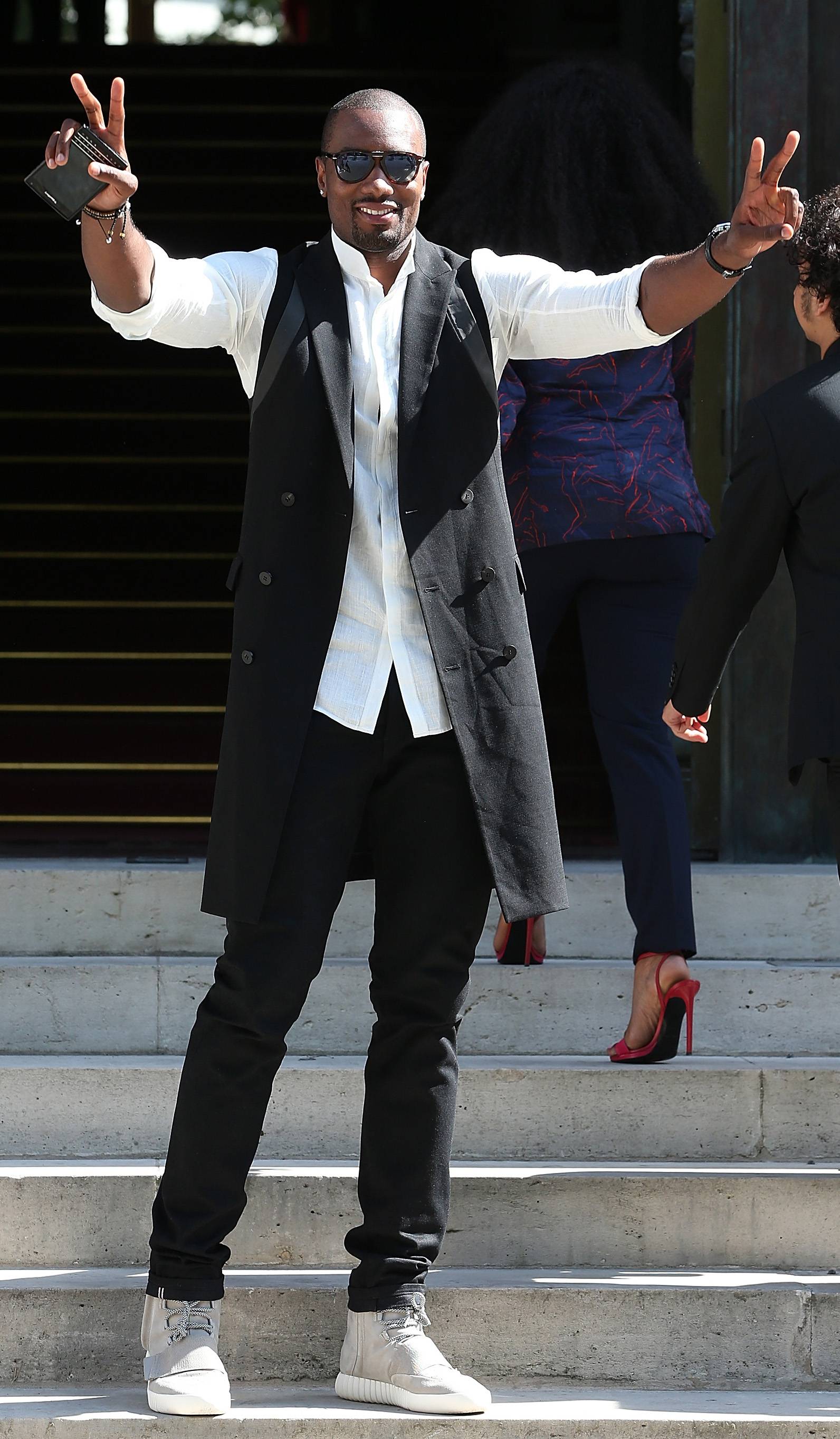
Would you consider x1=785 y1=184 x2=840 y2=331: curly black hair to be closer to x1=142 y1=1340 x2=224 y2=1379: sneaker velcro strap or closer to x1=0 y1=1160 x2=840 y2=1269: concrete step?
x1=0 y1=1160 x2=840 y2=1269: concrete step

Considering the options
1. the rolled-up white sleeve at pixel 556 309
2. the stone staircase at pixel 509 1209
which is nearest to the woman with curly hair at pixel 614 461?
the stone staircase at pixel 509 1209

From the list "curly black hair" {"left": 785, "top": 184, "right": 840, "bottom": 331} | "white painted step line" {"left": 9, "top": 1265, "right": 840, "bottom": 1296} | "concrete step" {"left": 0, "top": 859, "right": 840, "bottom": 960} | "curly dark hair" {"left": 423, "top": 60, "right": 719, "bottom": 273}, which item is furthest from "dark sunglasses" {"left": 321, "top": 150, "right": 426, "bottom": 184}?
"concrete step" {"left": 0, "top": 859, "right": 840, "bottom": 960}

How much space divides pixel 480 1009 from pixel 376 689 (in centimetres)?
136

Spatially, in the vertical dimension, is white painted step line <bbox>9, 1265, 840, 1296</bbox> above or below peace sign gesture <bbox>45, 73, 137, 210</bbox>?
below

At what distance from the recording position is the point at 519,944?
4000 mm

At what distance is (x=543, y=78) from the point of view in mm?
3738

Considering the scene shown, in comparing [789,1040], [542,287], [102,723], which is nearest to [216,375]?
[102,723]

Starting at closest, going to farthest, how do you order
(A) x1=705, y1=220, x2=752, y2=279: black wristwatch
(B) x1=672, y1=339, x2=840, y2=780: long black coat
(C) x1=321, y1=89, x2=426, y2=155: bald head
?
(A) x1=705, y1=220, x2=752, y2=279: black wristwatch, (C) x1=321, y1=89, x2=426, y2=155: bald head, (B) x1=672, y1=339, x2=840, y2=780: long black coat

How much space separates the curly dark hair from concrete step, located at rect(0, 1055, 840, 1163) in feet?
5.30

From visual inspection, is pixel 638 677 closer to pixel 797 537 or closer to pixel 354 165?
pixel 797 537

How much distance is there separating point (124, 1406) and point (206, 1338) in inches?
8.5

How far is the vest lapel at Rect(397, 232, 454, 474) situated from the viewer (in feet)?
8.89

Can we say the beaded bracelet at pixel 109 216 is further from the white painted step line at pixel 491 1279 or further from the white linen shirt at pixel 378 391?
the white painted step line at pixel 491 1279

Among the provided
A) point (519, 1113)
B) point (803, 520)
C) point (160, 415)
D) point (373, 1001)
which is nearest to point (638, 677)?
point (803, 520)
